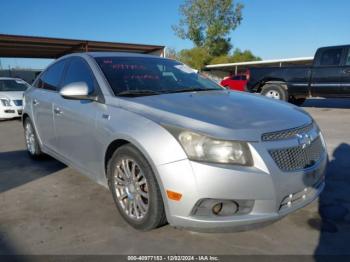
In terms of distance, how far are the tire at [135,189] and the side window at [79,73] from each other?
921 millimetres

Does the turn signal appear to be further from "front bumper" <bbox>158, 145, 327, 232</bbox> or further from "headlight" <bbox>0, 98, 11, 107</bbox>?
"headlight" <bbox>0, 98, 11, 107</bbox>

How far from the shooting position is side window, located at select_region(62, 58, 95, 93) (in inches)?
145

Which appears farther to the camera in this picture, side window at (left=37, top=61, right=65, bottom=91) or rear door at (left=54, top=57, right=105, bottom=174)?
side window at (left=37, top=61, right=65, bottom=91)

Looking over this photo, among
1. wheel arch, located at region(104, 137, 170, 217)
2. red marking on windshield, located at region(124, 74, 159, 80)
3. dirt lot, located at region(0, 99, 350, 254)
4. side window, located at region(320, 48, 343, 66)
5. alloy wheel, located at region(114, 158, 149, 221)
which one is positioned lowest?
dirt lot, located at region(0, 99, 350, 254)

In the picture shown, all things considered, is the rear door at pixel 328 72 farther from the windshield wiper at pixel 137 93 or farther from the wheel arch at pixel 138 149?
the wheel arch at pixel 138 149

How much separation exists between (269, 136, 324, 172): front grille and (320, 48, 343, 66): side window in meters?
8.41

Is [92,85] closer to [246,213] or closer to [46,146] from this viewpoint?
[46,146]

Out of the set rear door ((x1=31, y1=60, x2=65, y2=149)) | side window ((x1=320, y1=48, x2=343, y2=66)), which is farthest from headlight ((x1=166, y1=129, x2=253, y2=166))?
side window ((x1=320, y1=48, x2=343, y2=66))

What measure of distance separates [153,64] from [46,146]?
189cm

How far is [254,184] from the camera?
248 centimetres

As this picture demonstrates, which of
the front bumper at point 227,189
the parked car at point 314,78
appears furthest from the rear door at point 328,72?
the front bumper at point 227,189

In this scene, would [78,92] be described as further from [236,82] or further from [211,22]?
[211,22]

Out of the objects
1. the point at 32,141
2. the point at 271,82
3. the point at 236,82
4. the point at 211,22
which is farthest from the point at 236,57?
the point at 32,141

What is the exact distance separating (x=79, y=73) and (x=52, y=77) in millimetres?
972
